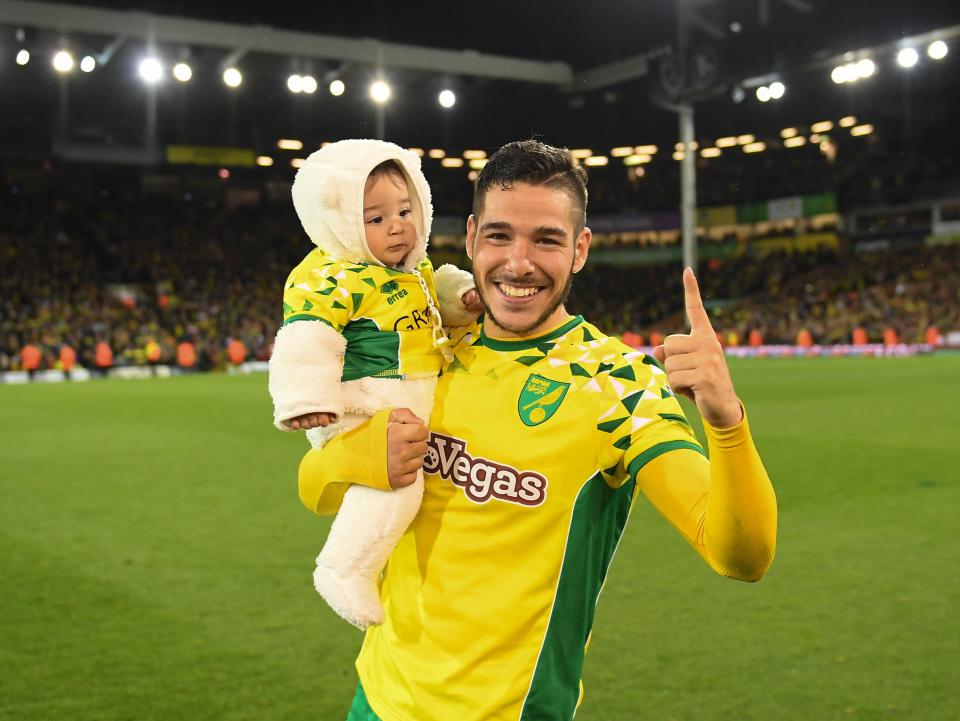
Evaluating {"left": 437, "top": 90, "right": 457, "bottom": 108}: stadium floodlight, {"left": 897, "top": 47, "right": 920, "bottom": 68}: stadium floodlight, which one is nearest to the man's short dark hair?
{"left": 897, "top": 47, "right": 920, "bottom": 68}: stadium floodlight

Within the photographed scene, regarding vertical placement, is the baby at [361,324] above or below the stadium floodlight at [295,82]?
below

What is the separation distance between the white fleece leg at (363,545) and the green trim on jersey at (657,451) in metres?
0.51

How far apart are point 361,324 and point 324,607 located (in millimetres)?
3484

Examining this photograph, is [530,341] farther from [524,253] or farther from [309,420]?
[309,420]

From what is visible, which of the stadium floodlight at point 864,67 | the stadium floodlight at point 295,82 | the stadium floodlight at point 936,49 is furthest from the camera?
the stadium floodlight at point 295,82

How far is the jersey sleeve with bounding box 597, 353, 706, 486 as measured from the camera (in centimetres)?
208

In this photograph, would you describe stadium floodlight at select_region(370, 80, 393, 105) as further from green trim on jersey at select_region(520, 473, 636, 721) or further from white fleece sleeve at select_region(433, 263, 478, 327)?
green trim on jersey at select_region(520, 473, 636, 721)

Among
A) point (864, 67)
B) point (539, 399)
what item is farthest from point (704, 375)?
point (864, 67)

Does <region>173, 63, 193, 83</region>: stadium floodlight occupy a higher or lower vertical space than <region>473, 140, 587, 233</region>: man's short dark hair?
higher

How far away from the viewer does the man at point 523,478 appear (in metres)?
2.10

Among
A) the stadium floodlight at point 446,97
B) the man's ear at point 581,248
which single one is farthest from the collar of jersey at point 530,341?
the stadium floodlight at point 446,97

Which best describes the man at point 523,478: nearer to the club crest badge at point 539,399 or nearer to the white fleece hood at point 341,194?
the club crest badge at point 539,399

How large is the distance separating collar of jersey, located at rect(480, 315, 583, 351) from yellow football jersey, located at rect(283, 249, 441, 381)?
0.82 feet

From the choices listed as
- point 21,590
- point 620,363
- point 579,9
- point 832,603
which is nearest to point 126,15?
point 579,9
